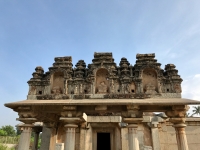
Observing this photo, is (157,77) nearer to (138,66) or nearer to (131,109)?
(138,66)

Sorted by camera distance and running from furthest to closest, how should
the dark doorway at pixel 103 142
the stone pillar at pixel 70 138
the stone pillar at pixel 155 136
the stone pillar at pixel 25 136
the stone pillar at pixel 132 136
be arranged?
the dark doorway at pixel 103 142 → the stone pillar at pixel 155 136 → the stone pillar at pixel 25 136 → the stone pillar at pixel 70 138 → the stone pillar at pixel 132 136

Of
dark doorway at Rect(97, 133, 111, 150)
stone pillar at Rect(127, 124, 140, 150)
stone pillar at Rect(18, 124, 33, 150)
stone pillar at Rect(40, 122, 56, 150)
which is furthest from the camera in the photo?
dark doorway at Rect(97, 133, 111, 150)

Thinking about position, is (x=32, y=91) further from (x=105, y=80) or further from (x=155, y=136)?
(x=155, y=136)

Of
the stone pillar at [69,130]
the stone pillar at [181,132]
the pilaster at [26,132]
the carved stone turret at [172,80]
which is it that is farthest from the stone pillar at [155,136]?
the pilaster at [26,132]

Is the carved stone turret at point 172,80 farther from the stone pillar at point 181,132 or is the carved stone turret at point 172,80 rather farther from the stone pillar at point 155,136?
the stone pillar at point 181,132

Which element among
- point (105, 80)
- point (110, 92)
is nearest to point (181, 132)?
point (110, 92)

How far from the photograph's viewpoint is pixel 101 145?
45.4ft

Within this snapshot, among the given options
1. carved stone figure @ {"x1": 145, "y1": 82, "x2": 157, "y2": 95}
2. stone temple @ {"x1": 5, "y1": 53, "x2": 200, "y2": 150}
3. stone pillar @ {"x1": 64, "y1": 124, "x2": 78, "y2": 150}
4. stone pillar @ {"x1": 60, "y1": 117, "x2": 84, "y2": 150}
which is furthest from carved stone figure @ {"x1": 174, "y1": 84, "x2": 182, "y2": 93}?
stone pillar @ {"x1": 64, "y1": 124, "x2": 78, "y2": 150}

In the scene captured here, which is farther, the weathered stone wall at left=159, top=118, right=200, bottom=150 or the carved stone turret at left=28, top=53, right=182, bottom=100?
the weathered stone wall at left=159, top=118, right=200, bottom=150

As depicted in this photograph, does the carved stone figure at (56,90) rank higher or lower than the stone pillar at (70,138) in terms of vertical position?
higher

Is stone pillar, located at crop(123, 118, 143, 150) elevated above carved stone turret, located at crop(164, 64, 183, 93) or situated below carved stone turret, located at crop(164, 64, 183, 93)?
below

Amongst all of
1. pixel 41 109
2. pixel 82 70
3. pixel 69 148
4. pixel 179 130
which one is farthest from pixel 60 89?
pixel 179 130

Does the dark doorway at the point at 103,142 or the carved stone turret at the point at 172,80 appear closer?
the carved stone turret at the point at 172,80

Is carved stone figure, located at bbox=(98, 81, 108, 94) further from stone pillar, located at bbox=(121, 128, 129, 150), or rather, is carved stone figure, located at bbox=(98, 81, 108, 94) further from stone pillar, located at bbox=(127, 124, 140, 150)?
stone pillar, located at bbox=(127, 124, 140, 150)
